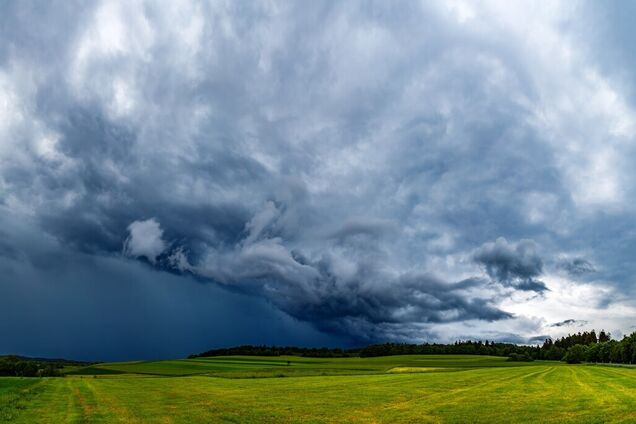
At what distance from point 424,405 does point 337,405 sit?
7524mm

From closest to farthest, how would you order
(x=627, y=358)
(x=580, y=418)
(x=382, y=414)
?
(x=580, y=418)
(x=382, y=414)
(x=627, y=358)

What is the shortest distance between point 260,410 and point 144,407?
10009 mm

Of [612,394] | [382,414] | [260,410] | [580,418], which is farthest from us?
[612,394]

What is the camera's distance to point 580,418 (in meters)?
31.9

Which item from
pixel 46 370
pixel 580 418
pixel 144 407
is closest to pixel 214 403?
pixel 144 407

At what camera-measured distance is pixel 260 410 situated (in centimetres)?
3778

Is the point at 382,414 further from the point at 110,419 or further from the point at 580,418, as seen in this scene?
the point at 110,419

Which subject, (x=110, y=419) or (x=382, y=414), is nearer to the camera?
(x=110, y=419)

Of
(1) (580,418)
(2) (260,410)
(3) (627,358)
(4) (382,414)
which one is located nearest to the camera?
(1) (580,418)

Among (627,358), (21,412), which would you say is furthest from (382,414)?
(627,358)

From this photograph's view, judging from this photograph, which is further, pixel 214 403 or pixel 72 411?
pixel 214 403

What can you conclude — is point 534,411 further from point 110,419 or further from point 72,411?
point 72,411

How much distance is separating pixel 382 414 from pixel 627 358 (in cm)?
19003

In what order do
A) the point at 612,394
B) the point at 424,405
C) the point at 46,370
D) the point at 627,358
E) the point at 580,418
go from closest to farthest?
the point at 580,418 < the point at 424,405 < the point at 612,394 < the point at 46,370 < the point at 627,358
